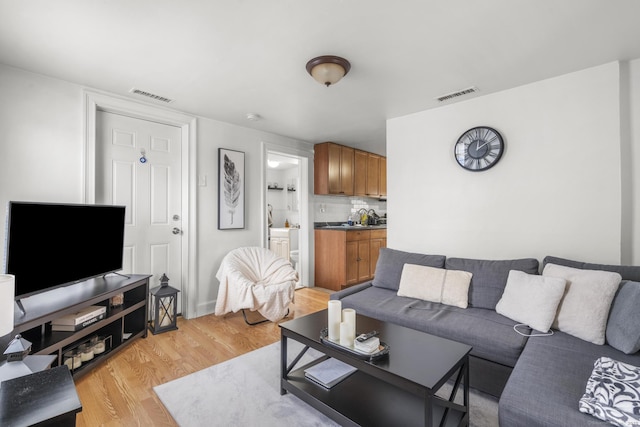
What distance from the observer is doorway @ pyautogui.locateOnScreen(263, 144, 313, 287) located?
4574 millimetres

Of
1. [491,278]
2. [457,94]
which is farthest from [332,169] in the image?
[491,278]

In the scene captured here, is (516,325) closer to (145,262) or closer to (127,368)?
(127,368)

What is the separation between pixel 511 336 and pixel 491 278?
63 cm

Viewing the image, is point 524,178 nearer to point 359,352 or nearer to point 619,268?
point 619,268

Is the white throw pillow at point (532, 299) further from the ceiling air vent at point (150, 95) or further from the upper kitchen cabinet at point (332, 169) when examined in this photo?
the ceiling air vent at point (150, 95)

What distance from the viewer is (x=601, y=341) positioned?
69.3 inches

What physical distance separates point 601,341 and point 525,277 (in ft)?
1.75

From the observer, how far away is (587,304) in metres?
1.86

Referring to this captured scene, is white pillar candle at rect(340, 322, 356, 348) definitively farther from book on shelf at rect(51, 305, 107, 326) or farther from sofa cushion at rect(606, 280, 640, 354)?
book on shelf at rect(51, 305, 107, 326)

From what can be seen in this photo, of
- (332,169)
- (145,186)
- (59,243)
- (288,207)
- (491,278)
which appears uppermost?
(332,169)

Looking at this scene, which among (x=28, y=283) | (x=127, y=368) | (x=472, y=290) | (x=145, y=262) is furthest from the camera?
(x=145, y=262)

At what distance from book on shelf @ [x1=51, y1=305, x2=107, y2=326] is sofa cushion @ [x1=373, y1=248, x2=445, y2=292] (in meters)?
2.44

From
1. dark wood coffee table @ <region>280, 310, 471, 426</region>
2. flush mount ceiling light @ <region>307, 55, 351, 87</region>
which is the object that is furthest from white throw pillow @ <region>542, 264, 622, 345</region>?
flush mount ceiling light @ <region>307, 55, 351, 87</region>

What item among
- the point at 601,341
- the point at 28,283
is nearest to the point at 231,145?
the point at 28,283
